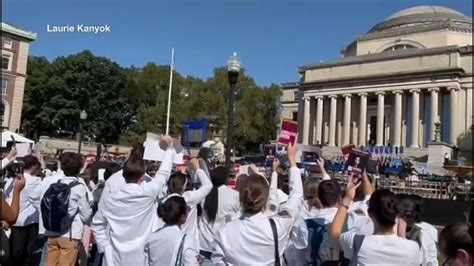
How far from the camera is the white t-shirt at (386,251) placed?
385 centimetres

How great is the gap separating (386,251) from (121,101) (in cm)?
6705

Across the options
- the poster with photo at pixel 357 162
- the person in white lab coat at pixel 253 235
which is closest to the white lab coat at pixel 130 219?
the person in white lab coat at pixel 253 235

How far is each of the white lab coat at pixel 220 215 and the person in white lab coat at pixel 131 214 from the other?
0.82 m

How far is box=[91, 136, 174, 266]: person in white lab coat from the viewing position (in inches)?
218

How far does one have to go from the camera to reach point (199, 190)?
5992 millimetres

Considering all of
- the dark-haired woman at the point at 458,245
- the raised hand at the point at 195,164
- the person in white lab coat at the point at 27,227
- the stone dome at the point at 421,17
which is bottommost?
the person in white lab coat at the point at 27,227

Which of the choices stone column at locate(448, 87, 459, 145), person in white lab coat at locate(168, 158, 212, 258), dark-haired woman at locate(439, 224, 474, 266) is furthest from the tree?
dark-haired woman at locate(439, 224, 474, 266)

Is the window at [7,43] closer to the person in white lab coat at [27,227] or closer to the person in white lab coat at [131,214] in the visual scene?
the person in white lab coat at [27,227]

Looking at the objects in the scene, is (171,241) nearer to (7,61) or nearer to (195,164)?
(195,164)

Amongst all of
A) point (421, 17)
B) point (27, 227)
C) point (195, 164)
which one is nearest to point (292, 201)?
point (195, 164)

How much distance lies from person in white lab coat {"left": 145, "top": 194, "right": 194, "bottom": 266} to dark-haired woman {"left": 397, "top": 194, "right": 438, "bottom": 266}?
191cm

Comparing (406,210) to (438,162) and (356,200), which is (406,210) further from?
(438,162)

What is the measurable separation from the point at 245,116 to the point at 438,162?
1188 inches

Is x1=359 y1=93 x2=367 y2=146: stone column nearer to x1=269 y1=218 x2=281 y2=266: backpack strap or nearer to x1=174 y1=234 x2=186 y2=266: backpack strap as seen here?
x1=174 y1=234 x2=186 y2=266: backpack strap
